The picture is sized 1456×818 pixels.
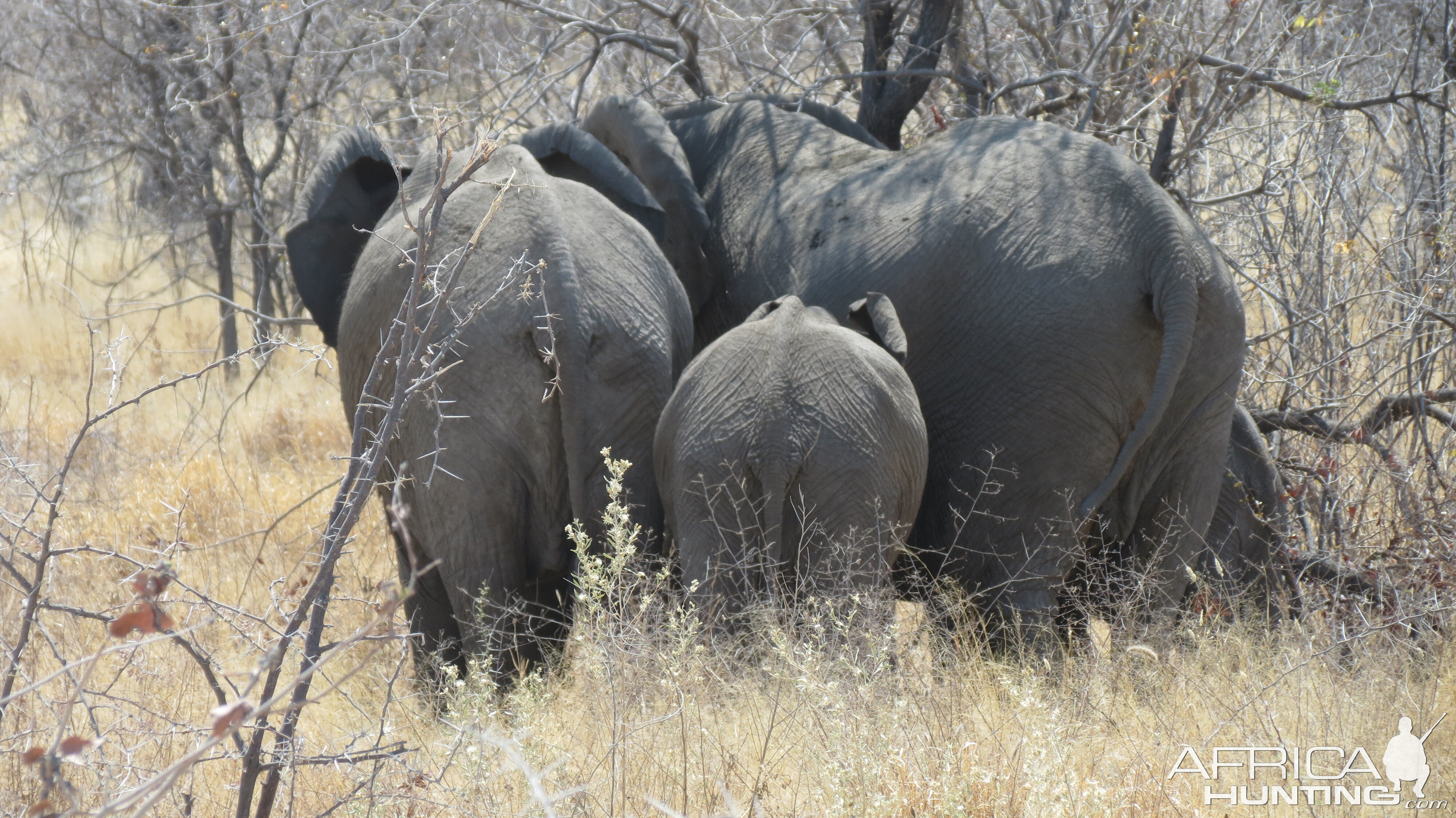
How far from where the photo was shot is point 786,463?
13.3 feet

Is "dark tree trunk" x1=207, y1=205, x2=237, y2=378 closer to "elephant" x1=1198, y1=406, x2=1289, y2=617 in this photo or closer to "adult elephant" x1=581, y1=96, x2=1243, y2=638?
"adult elephant" x1=581, y1=96, x2=1243, y2=638

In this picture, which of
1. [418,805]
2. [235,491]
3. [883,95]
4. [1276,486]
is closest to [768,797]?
[418,805]

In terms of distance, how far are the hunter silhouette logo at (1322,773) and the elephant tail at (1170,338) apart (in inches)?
49.6

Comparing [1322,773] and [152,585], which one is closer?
[152,585]

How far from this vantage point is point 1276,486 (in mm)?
5848

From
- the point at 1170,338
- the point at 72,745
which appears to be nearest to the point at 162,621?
the point at 72,745

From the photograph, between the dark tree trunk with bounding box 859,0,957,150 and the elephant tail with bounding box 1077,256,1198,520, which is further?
the dark tree trunk with bounding box 859,0,957,150

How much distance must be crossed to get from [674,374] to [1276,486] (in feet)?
8.97

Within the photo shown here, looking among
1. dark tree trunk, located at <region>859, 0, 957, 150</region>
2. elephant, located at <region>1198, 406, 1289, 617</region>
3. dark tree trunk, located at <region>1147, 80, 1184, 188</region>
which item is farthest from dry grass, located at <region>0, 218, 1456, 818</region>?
dark tree trunk, located at <region>859, 0, 957, 150</region>

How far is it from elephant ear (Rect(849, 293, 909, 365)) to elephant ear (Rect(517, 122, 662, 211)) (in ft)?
3.86

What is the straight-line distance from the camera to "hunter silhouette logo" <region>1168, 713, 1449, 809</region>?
3.46 metres

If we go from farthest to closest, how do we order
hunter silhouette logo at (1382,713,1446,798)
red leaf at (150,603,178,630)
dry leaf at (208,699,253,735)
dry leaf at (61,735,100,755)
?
hunter silhouette logo at (1382,713,1446,798), red leaf at (150,603,178,630), dry leaf at (61,735,100,755), dry leaf at (208,699,253,735)

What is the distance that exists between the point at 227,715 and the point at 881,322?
3254 mm

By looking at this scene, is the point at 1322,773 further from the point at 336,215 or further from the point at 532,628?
the point at 336,215
